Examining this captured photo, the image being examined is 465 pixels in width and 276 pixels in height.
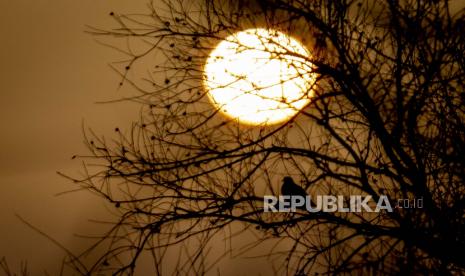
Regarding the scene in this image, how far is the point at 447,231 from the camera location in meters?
2.88

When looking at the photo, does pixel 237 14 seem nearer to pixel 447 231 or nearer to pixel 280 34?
pixel 280 34

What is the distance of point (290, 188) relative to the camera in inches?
149

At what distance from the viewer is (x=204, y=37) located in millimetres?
3717

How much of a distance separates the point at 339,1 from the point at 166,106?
170 centimetres

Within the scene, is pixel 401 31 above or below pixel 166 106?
above

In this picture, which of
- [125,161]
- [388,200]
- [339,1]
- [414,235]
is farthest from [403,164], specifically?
[125,161]

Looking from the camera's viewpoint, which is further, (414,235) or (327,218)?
(327,218)

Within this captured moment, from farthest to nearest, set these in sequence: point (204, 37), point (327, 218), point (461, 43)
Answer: point (204, 37) → point (461, 43) → point (327, 218)

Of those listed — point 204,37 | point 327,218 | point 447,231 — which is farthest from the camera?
point 204,37

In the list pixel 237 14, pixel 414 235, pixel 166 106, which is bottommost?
pixel 414 235

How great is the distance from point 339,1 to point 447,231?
6.38ft

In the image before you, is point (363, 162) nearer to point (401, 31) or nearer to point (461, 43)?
point (401, 31)

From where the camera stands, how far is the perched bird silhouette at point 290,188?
3711 millimetres

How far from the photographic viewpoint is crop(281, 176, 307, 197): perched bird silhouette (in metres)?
3.71
